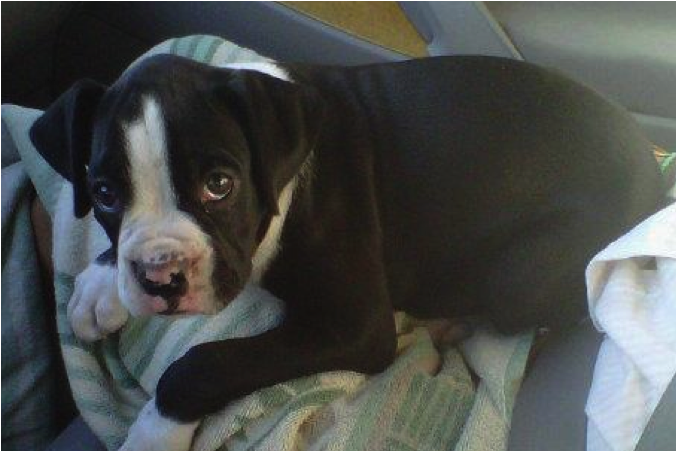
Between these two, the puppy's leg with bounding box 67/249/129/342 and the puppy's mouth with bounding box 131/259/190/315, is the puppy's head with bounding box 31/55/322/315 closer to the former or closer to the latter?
the puppy's mouth with bounding box 131/259/190/315

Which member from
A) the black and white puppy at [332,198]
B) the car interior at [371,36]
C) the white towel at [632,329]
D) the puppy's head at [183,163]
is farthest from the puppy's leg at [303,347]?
the car interior at [371,36]

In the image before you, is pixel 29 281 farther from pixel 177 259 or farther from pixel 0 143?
pixel 177 259

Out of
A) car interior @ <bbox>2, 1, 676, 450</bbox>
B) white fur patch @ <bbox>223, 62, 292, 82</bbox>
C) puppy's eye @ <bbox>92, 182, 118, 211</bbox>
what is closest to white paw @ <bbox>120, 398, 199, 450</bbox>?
puppy's eye @ <bbox>92, 182, 118, 211</bbox>

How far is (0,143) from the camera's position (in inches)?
72.2

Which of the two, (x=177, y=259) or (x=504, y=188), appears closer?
(x=177, y=259)

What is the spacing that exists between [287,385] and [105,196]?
1.38 ft

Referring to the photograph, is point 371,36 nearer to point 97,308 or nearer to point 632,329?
point 97,308

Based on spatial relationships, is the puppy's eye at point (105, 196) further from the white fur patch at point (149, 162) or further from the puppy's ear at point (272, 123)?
the puppy's ear at point (272, 123)

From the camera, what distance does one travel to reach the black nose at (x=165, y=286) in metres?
1.30

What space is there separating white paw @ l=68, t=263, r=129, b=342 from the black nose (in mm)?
277

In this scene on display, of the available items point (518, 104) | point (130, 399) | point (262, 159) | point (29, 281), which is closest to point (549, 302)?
point (518, 104)

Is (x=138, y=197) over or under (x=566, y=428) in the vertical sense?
over

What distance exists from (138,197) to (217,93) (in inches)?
7.8

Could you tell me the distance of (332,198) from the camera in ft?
5.10
